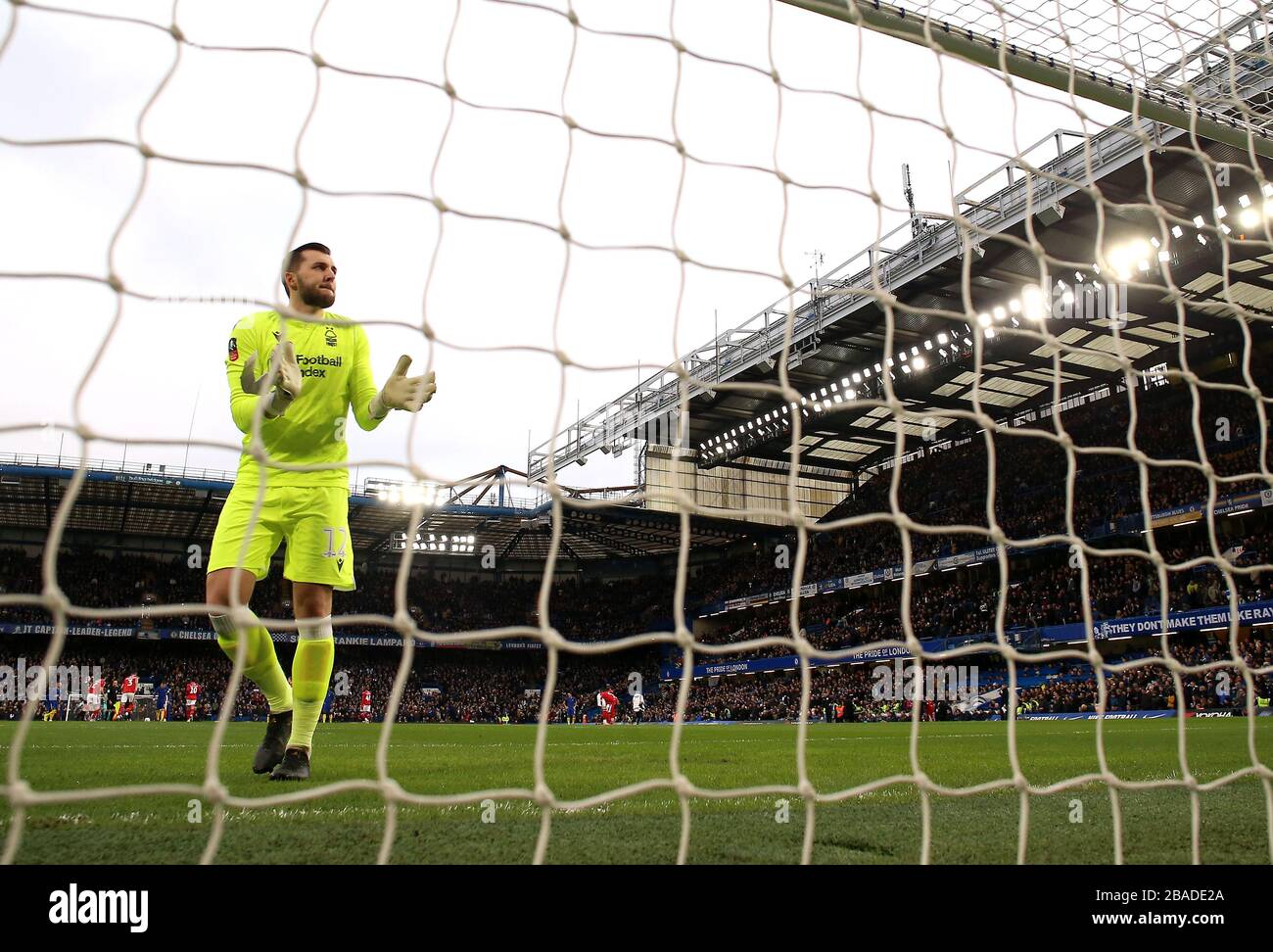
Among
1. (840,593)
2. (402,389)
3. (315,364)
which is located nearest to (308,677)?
(315,364)

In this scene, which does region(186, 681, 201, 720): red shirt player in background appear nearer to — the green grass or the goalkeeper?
the green grass

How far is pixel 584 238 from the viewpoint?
2.60 metres

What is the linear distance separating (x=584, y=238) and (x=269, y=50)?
0.91 meters

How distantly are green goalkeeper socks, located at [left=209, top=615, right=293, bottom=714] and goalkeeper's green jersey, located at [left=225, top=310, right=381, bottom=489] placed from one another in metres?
0.57

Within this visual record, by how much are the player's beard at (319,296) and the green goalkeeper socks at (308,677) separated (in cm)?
122

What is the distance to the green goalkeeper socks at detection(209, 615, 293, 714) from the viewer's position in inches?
134

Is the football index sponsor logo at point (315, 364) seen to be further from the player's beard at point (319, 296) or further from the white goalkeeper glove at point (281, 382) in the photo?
the white goalkeeper glove at point (281, 382)

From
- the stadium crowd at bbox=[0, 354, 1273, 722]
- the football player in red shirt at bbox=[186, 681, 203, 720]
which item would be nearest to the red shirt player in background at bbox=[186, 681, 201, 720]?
the football player in red shirt at bbox=[186, 681, 203, 720]

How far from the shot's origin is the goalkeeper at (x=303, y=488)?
11.0 feet

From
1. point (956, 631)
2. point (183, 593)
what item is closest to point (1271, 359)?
point (956, 631)

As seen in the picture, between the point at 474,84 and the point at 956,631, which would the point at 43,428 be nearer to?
the point at 474,84

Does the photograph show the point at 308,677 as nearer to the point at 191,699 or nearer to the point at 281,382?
the point at 281,382
